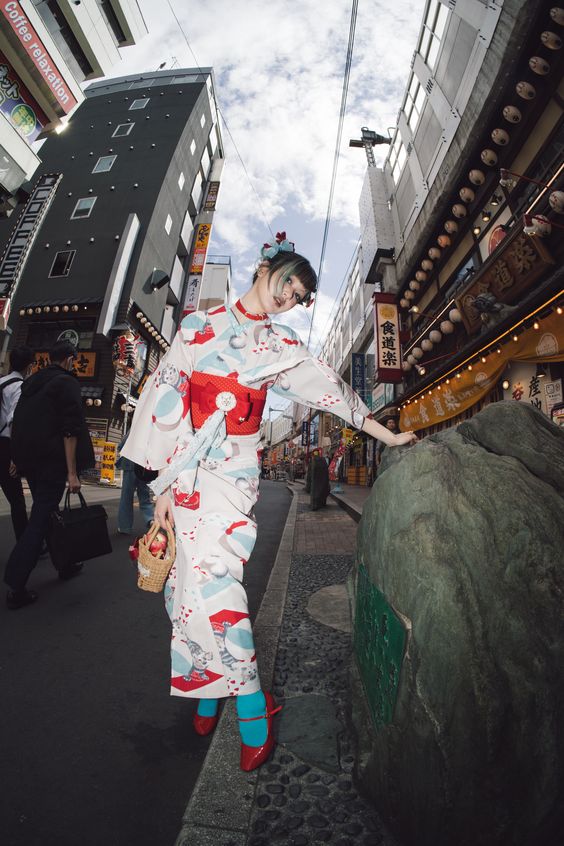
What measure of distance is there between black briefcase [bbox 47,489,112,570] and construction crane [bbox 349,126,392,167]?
19922 millimetres

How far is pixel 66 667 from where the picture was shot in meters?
1.90

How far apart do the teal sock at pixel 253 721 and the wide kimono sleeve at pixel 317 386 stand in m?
1.22

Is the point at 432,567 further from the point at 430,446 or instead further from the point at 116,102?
the point at 116,102

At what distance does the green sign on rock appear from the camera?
1000 millimetres

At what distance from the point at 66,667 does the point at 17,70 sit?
1361 cm

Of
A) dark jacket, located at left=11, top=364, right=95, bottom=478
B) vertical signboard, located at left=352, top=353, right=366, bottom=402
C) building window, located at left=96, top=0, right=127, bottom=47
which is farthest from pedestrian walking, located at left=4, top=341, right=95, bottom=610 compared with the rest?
building window, located at left=96, top=0, right=127, bottom=47

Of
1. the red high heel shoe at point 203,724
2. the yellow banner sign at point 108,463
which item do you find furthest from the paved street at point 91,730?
the yellow banner sign at point 108,463

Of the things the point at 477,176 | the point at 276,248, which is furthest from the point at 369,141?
the point at 276,248

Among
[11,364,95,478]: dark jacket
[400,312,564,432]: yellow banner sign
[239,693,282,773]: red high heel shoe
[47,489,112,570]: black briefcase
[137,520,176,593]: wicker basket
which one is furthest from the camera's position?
[400,312,564,432]: yellow banner sign

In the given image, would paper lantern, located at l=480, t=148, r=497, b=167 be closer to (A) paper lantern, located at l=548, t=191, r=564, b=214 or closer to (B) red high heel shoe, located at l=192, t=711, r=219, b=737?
(A) paper lantern, located at l=548, t=191, r=564, b=214

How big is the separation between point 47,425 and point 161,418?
186 centimetres

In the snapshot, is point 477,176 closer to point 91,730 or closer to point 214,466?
point 214,466

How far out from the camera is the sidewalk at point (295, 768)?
1.02 metres

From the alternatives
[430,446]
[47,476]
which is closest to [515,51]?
[430,446]
